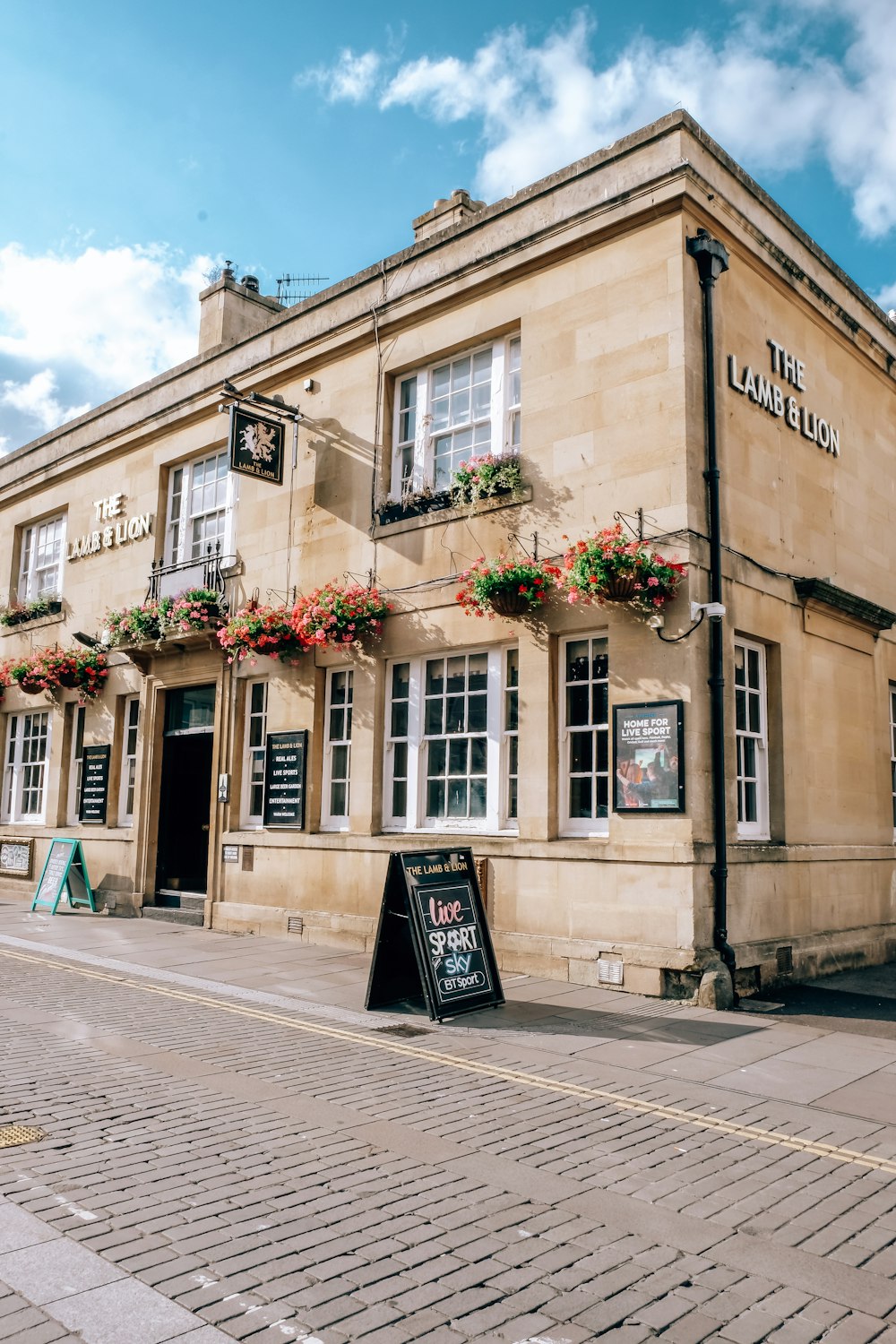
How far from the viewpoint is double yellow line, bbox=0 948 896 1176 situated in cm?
546

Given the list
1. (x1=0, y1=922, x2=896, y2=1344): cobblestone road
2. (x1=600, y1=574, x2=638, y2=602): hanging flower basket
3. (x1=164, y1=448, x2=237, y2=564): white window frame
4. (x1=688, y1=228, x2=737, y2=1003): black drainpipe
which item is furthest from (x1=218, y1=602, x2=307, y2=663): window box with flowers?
(x1=0, y1=922, x2=896, y2=1344): cobblestone road

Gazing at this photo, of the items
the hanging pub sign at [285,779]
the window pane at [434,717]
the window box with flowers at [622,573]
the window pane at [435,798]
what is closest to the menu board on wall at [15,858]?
the hanging pub sign at [285,779]

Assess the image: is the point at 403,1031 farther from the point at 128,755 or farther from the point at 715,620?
the point at 128,755

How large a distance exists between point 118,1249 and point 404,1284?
1124 millimetres

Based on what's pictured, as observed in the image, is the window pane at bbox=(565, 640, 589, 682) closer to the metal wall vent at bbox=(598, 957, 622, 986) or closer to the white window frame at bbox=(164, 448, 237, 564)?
the metal wall vent at bbox=(598, 957, 622, 986)

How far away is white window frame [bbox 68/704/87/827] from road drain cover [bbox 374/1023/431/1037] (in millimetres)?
11562

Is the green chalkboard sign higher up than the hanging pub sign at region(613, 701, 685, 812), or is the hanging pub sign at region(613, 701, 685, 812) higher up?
the hanging pub sign at region(613, 701, 685, 812)

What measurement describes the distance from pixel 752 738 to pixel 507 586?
10.1ft

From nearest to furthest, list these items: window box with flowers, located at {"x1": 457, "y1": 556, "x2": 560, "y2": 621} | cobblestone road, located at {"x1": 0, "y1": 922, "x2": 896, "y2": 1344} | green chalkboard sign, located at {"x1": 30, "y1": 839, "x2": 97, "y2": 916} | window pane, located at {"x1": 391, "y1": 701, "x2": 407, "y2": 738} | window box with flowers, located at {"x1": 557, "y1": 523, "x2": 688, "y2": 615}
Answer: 1. cobblestone road, located at {"x1": 0, "y1": 922, "x2": 896, "y2": 1344}
2. window box with flowers, located at {"x1": 557, "y1": 523, "x2": 688, "y2": 615}
3. window box with flowers, located at {"x1": 457, "y1": 556, "x2": 560, "y2": 621}
4. window pane, located at {"x1": 391, "y1": 701, "x2": 407, "y2": 738}
5. green chalkboard sign, located at {"x1": 30, "y1": 839, "x2": 97, "y2": 916}

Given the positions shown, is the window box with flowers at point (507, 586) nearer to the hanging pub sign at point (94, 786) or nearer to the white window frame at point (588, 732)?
the white window frame at point (588, 732)

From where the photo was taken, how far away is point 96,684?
690 inches

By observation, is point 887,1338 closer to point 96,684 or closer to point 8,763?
point 96,684

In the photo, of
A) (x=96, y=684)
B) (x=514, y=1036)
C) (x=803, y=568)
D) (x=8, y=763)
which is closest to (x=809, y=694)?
(x=803, y=568)

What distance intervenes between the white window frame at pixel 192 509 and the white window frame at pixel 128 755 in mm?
2595
